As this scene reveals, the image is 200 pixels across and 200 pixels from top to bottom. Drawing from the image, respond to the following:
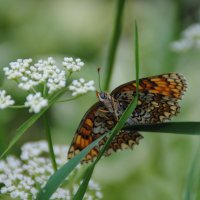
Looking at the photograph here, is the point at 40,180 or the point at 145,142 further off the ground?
the point at 40,180

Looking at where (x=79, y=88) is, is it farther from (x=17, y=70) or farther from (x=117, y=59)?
(x=117, y=59)

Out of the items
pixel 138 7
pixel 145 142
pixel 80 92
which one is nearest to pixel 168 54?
pixel 145 142

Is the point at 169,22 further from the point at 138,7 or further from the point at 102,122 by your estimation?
the point at 102,122

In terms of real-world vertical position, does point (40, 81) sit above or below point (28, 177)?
above

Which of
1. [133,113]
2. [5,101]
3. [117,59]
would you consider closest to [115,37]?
[133,113]

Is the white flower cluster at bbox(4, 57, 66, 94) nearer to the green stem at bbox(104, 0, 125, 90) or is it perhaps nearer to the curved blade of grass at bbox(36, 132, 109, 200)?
the curved blade of grass at bbox(36, 132, 109, 200)
